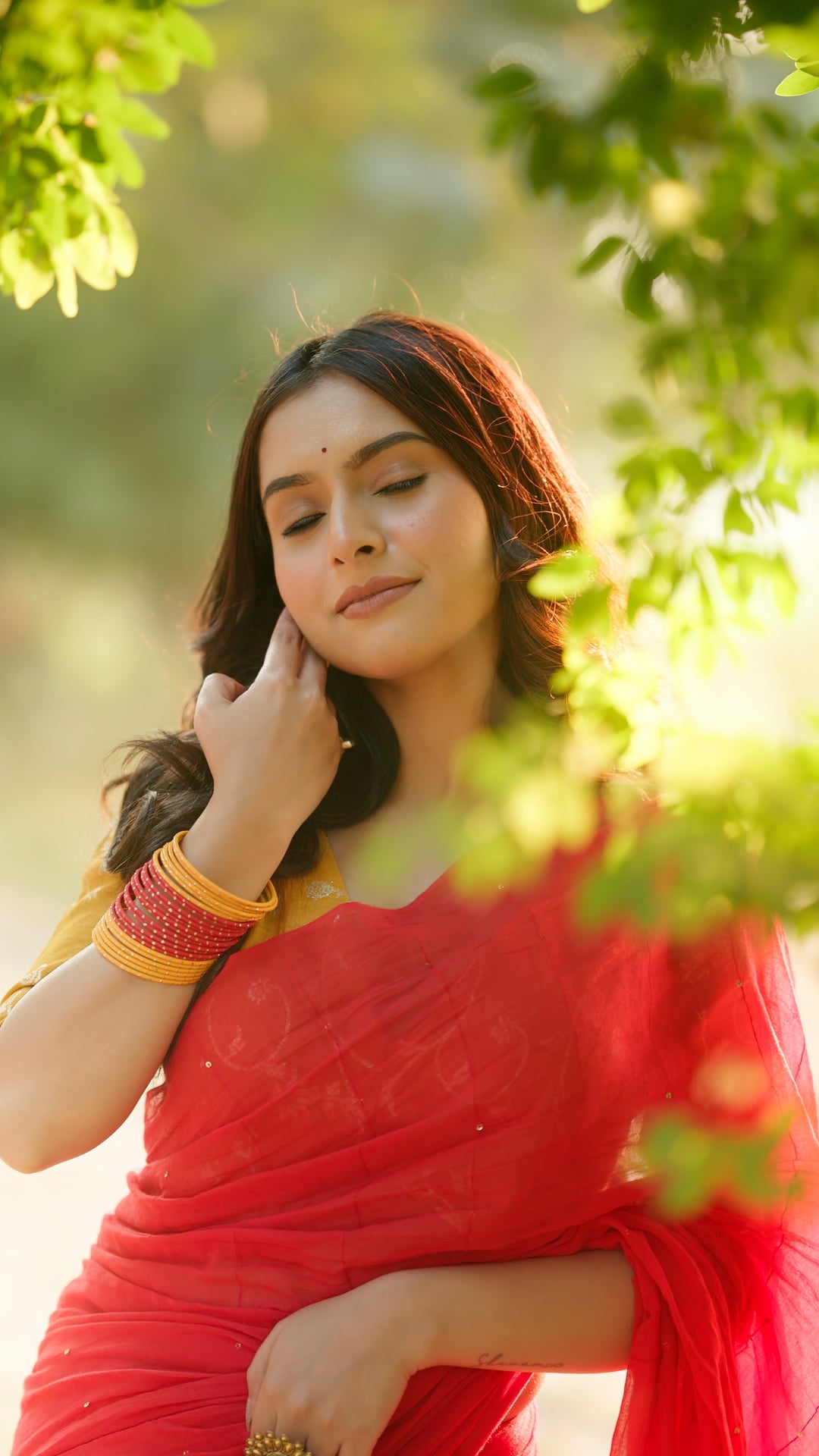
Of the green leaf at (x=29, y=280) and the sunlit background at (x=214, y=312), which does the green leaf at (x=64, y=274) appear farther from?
the sunlit background at (x=214, y=312)

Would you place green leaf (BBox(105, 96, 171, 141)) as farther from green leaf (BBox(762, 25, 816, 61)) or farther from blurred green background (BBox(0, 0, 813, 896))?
blurred green background (BBox(0, 0, 813, 896))

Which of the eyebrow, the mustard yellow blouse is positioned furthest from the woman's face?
the mustard yellow blouse

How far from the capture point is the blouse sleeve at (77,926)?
53.6 inches

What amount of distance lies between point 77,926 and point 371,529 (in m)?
0.54

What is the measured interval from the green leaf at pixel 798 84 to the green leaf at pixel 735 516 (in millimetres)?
432

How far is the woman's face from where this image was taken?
4.33ft

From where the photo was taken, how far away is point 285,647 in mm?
1471

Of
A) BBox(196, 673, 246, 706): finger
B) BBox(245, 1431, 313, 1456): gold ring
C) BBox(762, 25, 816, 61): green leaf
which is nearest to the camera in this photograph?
BBox(762, 25, 816, 61): green leaf

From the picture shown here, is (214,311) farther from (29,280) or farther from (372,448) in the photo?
(29,280)

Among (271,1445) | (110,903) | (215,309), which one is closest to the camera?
(271,1445)

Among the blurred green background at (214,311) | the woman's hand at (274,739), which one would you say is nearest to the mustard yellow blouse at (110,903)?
the woman's hand at (274,739)

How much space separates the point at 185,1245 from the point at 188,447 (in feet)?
19.9

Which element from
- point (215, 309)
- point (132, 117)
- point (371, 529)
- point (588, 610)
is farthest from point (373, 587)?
point (215, 309)

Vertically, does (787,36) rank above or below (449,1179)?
above
